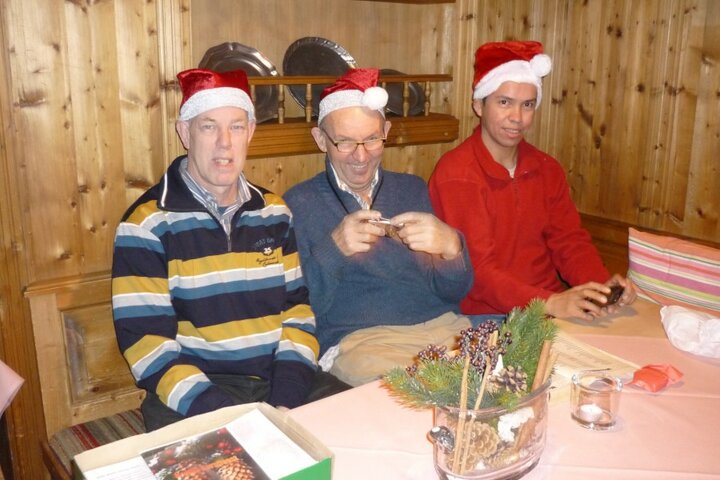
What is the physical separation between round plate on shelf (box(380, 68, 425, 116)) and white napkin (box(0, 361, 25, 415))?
1669mm

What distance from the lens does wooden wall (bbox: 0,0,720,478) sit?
6.09 ft

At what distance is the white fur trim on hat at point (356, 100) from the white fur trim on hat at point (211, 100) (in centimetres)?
36

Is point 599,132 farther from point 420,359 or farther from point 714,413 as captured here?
point 420,359

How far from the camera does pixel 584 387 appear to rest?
4.00 ft

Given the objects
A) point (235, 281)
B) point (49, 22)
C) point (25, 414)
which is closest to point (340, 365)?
point (235, 281)

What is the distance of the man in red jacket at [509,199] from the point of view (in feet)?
7.23

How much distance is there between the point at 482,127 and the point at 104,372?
1.53 m

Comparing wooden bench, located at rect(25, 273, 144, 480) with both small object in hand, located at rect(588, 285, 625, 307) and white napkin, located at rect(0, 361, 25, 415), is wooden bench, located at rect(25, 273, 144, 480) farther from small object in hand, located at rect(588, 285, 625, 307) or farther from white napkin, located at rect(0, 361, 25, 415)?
small object in hand, located at rect(588, 285, 625, 307)

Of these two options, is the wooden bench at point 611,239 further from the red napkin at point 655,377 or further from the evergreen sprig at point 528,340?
the evergreen sprig at point 528,340

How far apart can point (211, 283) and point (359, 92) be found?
759mm

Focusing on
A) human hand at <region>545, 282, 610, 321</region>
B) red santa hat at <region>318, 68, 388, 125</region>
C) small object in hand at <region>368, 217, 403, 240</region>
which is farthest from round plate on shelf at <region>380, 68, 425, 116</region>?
human hand at <region>545, 282, 610, 321</region>

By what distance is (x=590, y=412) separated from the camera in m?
1.22

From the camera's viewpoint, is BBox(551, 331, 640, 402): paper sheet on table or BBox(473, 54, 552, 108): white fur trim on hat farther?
BBox(473, 54, 552, 108): white fur trim on hat

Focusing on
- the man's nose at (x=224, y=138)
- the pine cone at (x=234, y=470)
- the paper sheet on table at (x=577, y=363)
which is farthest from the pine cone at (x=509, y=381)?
the man's nose at (x=224, y=138)
